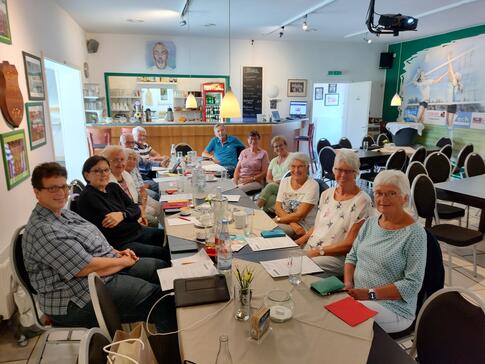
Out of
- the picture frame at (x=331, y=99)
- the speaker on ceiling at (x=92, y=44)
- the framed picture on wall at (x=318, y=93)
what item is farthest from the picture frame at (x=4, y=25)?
the picture frame at (x=331, y=99)

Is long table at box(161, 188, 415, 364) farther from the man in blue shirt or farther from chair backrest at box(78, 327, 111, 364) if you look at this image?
the man in blue shirt

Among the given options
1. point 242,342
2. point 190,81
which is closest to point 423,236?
point 242,342

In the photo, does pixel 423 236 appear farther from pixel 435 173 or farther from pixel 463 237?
pixel 435 173

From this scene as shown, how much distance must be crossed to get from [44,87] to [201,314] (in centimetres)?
417

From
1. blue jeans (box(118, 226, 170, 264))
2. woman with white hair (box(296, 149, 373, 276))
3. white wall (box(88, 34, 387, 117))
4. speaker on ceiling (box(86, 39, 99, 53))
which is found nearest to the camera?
woman with white hair (box(296, 149, 373, 276))

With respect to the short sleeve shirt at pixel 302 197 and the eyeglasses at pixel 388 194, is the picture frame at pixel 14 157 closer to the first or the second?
the short sleeve shirt at pixel 302 197

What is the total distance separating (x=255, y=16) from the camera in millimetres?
5977

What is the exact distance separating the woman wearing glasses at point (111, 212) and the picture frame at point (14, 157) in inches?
40.1

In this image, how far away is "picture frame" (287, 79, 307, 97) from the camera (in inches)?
349

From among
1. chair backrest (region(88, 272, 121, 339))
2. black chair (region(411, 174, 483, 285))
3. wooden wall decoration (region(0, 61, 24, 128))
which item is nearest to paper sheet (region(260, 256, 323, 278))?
chair backrest (region(88, 272, 121, 339))

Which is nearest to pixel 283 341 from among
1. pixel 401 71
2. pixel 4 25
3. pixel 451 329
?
pixel 451 329

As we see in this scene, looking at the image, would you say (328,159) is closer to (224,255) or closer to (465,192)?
(465,192)

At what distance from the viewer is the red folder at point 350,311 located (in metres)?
1.33

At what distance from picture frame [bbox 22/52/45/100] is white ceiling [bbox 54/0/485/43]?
165 cm
